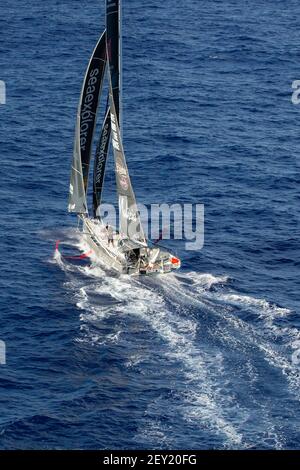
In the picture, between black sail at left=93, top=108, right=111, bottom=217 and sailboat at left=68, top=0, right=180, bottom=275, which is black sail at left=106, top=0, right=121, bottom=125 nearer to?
sailboat at left=68, top=0, right=180, bottom=275

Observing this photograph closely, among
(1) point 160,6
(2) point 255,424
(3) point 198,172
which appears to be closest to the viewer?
(2) point 255,424

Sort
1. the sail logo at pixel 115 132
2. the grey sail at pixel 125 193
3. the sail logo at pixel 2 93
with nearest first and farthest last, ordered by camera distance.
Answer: the grey sail at pixel 125 193 → the sail logo at pixel 115 132 → the sail logo at pixel 2 93

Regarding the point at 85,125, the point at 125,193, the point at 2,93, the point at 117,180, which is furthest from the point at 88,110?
Result: the point at 2,93

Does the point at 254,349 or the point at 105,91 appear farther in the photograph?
the point at 105,91

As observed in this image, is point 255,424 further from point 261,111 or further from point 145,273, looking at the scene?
point 261,111

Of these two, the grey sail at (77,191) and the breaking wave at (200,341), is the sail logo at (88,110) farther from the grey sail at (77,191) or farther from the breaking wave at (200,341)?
the breaking wave at (200,341)

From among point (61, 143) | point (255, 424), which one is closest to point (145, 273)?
point (255, 424)

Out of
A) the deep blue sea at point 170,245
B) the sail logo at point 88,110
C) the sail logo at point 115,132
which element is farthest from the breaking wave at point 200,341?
the sail logo at point 88,110
